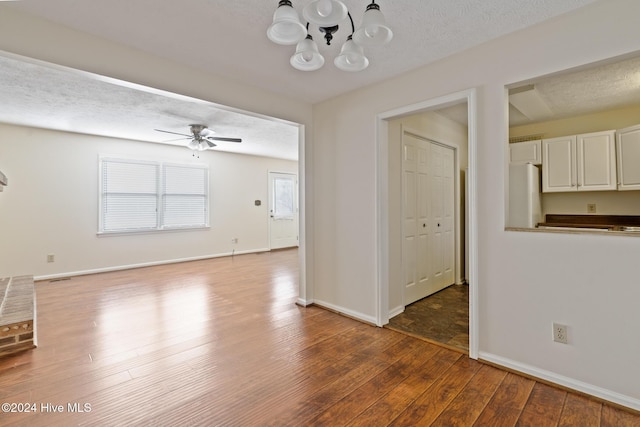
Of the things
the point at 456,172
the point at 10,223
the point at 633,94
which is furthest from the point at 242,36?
the point at 10,223

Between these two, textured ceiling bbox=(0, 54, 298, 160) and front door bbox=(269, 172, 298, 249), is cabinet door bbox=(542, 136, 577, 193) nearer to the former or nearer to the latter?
textured ceiling bbox=(0, 54, 298, 160)

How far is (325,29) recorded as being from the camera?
161cm

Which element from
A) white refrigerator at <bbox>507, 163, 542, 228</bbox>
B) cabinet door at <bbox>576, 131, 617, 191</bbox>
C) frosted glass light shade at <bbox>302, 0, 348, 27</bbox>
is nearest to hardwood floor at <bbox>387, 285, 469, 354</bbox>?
white refrigerator at <bbox>507, 163, 542, 228</bbox>

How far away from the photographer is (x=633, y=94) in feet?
10.3

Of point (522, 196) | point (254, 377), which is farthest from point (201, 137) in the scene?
point (522, 196)

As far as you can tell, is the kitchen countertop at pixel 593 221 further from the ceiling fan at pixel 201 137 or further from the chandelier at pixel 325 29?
the ceiling fan at pixel 201 137

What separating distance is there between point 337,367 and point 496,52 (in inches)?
106

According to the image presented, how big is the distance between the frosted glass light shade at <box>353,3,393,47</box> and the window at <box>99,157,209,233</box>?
565 centimetres

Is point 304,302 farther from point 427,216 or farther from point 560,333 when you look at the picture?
point 560,333

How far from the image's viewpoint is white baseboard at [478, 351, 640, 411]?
1.75 m

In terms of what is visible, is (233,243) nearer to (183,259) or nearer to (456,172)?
(183,259)

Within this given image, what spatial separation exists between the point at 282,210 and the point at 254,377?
6.48 m

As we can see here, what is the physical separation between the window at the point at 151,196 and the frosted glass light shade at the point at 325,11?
563cm

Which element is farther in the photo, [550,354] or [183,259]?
[183,259]
